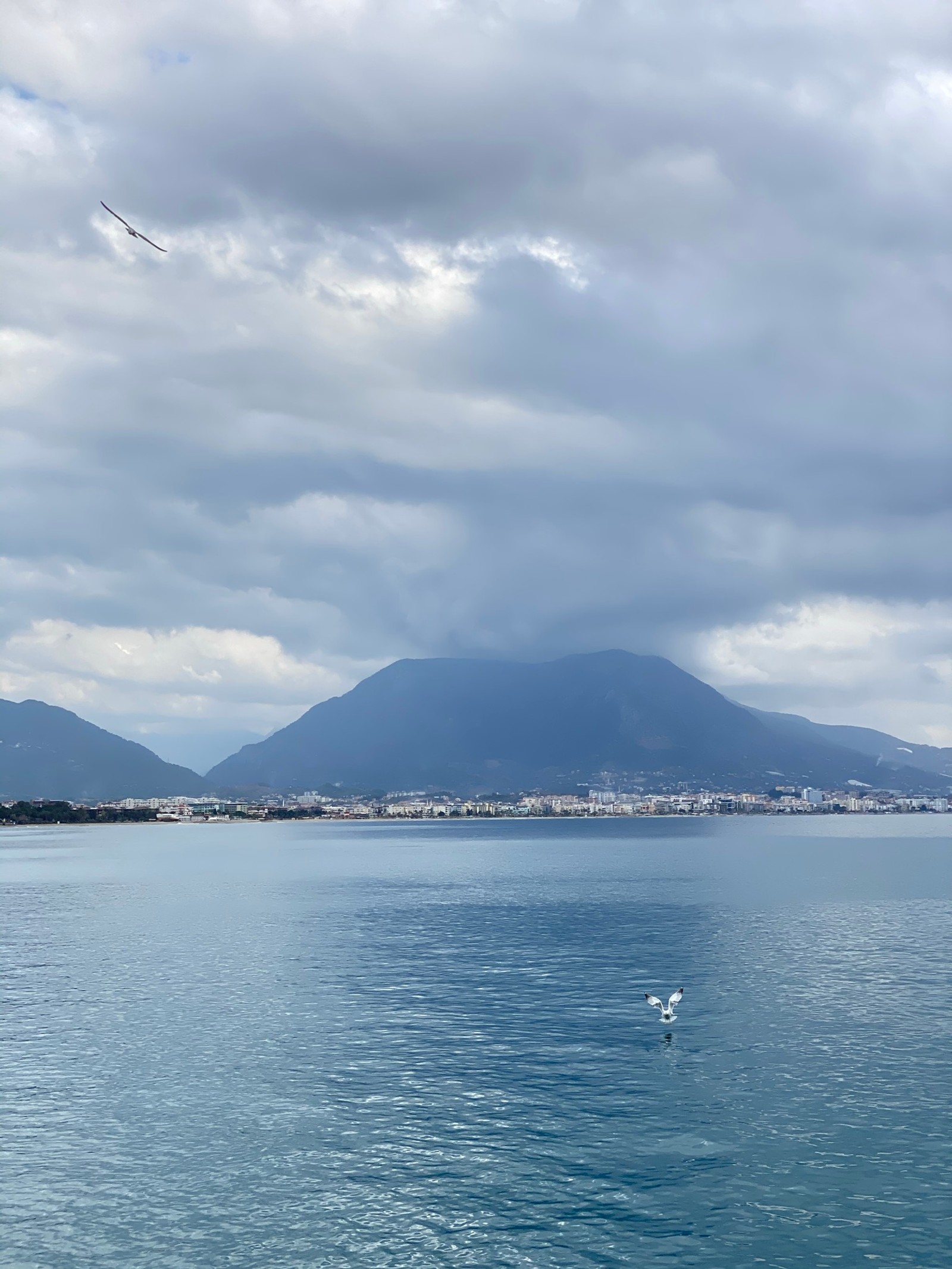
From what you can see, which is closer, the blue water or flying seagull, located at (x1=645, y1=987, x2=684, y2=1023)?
the blue water

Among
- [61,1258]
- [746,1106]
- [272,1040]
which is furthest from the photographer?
[272,1040]

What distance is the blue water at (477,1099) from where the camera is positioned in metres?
27.4

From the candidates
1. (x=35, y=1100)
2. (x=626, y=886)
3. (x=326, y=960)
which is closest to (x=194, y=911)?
(x=326, y=960)

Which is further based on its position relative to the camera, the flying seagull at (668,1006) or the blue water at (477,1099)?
the flying seagull at (668,1006)

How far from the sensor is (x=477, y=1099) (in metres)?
38.5

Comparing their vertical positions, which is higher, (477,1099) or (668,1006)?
(668,1006)

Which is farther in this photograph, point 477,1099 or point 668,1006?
point 668,1006

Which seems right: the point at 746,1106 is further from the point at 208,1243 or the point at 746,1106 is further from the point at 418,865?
the point at 418,865

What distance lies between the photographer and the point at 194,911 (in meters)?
103

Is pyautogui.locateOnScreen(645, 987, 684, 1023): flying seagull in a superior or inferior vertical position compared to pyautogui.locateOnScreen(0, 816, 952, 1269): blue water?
superior

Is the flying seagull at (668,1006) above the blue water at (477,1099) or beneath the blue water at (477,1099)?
above

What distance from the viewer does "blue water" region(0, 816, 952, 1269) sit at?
27406mm

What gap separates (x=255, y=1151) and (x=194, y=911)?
7346cm

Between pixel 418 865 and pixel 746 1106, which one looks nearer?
pixel 746 1106
